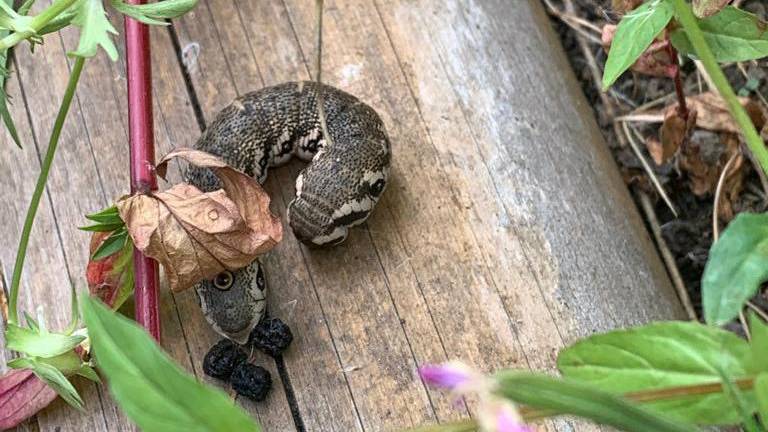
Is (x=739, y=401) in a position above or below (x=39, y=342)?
above

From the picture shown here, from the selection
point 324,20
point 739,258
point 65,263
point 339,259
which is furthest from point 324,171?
point 739,258

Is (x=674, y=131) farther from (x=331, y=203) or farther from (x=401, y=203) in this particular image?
(x=331, y=203)

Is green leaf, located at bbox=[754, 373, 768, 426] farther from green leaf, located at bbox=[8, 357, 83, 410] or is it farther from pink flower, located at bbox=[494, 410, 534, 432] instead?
green leaf, located at bbox=[8, 357, 83, 410]

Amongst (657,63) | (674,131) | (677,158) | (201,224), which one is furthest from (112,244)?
(677,158)

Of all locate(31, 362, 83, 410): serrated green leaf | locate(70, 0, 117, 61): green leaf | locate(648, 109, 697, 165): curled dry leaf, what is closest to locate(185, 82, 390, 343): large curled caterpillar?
locate(31, 362, 83, 410): serrated green leaf

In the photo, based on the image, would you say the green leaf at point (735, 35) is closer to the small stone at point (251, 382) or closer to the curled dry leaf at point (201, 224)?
the curled dry leaf at point (201, 224)

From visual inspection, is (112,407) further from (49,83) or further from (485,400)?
(485,400)
